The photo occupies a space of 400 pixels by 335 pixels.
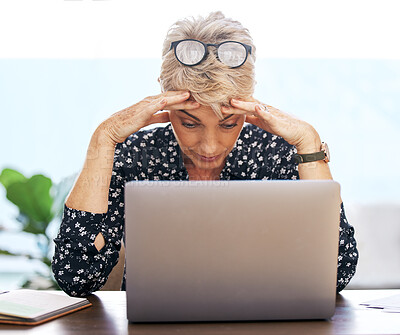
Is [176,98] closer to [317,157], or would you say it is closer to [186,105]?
[186,105]

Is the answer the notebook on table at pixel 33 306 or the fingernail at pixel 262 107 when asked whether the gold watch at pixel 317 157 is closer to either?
the fingernail at pixel 262 107

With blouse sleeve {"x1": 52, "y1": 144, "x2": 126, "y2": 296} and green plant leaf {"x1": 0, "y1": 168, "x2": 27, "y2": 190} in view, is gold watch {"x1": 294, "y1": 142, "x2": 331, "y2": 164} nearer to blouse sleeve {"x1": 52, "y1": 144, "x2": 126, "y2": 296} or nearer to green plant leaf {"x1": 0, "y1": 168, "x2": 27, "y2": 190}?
blouse sleeve {"x1": 52, "y1": 144, "x2": 126, "y2": 296}

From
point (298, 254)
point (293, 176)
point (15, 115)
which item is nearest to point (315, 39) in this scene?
point (293, 176)

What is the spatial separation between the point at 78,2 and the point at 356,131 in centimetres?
257

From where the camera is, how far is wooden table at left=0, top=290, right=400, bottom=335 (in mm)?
859

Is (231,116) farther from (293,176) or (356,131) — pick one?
(356,131)

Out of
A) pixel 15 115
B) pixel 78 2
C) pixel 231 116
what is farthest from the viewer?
pixel 15 115

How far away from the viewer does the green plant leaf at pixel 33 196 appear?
2.87 metres

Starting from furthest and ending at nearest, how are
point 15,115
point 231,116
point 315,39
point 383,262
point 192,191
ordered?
point 15,115 → point 315,39 → point 383,262 → point 231,116 → point 192,191

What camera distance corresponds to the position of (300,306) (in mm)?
890

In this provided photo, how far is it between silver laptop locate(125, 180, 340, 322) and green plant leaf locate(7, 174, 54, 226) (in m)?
2.20

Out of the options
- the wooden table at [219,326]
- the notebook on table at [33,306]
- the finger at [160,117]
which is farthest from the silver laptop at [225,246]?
the finger at [160,117]

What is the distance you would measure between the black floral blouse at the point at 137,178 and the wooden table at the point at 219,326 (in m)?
0.31

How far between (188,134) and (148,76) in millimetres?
2243
